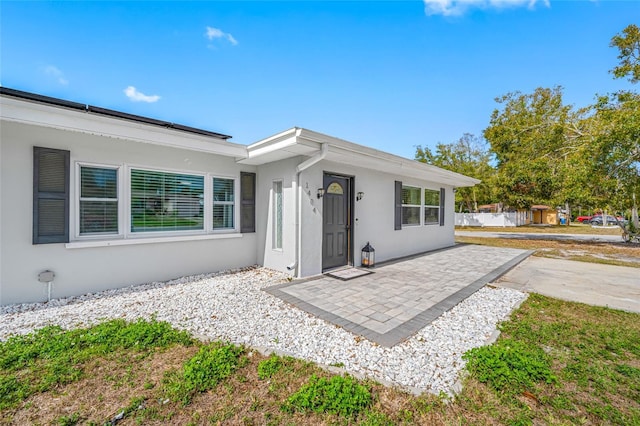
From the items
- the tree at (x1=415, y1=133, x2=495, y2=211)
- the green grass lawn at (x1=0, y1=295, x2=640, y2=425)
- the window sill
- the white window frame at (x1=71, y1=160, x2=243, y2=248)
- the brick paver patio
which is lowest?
the green grass lawn at (x1=0, y1=295, x2=640, y2=425)

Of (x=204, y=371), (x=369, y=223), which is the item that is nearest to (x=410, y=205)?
(x=369, y=223)

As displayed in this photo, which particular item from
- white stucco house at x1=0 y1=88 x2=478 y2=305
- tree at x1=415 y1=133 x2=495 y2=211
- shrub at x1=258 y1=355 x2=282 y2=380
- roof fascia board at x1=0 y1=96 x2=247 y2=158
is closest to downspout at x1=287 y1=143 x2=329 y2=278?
white stucco house at x1=0 y1=88 x2=478 y2=305

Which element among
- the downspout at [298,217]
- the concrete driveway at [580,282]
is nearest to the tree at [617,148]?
the concrete driveway at [580,282]

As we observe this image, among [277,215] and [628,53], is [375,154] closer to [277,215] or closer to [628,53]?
[277,215]

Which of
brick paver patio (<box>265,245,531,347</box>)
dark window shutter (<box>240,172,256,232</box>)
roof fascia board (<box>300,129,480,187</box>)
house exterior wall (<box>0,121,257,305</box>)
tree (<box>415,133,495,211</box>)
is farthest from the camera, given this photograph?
tree (<box>415,133,495,211</box>)

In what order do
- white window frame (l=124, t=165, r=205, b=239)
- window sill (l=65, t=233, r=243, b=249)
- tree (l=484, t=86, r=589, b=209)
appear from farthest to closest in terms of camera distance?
tree (l=484, t=86, r=589, b=209) < white window frame (l=124, t=165, r=205, b=239) < window sill (l=65, t=233, r=243, b=249)

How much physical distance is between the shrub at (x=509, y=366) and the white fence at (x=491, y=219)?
28.4 metres

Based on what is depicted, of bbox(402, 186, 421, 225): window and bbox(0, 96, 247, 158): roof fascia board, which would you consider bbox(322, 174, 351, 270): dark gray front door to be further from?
bbox(402, 186, 421, 225): window

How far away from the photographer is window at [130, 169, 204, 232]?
5066 millimetres

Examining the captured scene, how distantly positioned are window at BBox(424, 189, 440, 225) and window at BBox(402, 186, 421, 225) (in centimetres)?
56

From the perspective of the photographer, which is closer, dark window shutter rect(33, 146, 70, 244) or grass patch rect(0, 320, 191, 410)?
grass patch rect(0, 320, 191, 410)

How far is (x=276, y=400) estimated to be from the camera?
2135 millimetres

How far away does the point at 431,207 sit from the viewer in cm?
966

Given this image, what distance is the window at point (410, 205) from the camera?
27.2 ft
